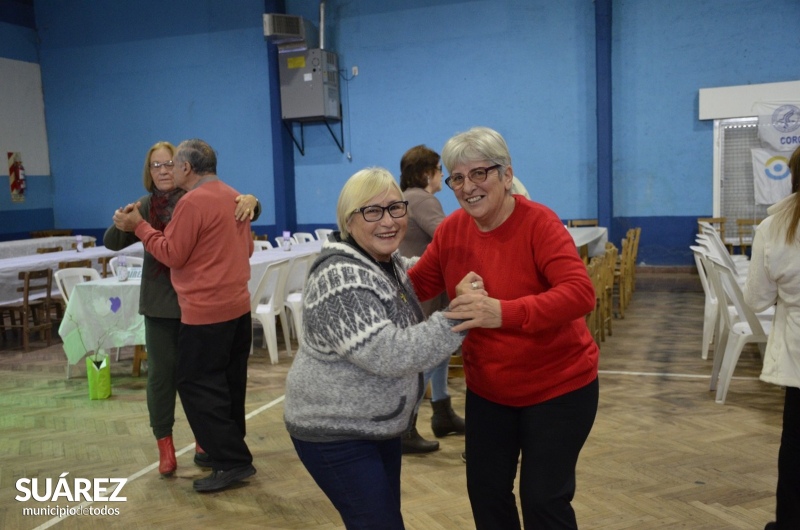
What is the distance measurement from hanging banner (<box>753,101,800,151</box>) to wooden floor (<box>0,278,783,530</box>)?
4478 mm

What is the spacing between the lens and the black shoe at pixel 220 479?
324cm

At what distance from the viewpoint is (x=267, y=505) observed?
10.1 feet

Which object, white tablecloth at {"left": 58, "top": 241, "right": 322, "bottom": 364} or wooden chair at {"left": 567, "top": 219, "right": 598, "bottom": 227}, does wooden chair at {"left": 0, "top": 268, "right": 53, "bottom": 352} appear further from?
wooden chair at {"left": 567, "top": 219, "right": 598, "bottom": 227}

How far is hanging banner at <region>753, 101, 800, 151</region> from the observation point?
344 inches

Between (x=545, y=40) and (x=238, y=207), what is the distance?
772 centimetres

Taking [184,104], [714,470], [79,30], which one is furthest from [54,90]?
[714,470]

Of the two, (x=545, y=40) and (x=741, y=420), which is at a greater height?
(x=545, y=40)

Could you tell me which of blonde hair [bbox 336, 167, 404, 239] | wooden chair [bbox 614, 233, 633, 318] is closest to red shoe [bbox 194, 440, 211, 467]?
blonde hair [bbox 336, 167, 404, 239]

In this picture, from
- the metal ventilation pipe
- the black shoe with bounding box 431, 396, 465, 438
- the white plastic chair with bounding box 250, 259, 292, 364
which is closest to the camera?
the black shoe with bounding box 431, 396, 465, 438

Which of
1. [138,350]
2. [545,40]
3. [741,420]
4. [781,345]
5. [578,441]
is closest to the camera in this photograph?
[578,441]

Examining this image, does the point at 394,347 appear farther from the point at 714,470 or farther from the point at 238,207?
the point at 714,470

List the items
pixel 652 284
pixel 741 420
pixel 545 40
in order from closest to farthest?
pixel 741 420, pixel 652 284, pixel 545 40

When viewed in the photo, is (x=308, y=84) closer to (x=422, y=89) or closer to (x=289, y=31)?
(x=289, y=31)

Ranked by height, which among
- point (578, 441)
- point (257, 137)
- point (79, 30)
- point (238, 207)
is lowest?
point (578, 441)
